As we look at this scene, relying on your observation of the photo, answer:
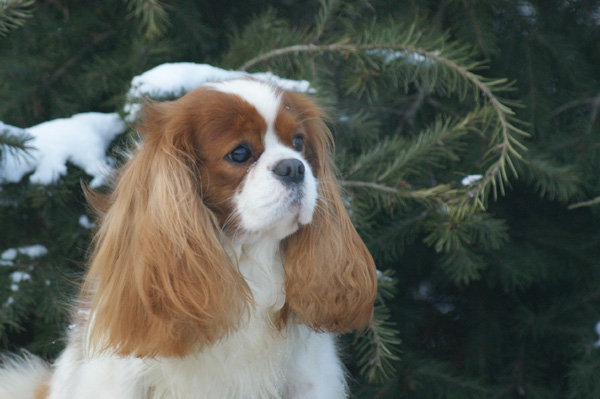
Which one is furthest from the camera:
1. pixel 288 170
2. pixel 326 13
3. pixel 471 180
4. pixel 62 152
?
pixel 326 13

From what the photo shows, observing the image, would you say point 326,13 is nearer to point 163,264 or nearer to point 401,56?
point 401,56

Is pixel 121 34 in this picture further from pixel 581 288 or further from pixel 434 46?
pixel 581 288

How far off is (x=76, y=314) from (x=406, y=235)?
1.27m

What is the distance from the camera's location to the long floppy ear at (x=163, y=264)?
5.81 feet

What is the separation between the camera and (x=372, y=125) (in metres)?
2.61

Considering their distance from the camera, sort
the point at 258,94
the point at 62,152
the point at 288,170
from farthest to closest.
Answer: the point at 62,152, the point at 258,94, the point at 288,170

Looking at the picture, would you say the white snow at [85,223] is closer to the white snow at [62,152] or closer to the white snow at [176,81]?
the white snow at [62,152]

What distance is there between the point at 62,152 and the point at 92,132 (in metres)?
0.13

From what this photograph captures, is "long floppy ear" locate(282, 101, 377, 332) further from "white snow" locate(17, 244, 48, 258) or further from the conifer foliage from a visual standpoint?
"white snow" locate(17, 244, 48, 258)

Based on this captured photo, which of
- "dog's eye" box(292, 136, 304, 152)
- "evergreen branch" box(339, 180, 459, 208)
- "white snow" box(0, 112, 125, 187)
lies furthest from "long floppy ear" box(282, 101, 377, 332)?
"white snow" box(0, 112, 125, 187)

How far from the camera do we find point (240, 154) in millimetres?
1838

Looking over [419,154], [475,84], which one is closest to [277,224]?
[419,154]

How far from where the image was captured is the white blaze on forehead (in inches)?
73.6

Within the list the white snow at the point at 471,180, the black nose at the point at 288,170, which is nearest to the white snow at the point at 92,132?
the black nose at the point at 288,170
